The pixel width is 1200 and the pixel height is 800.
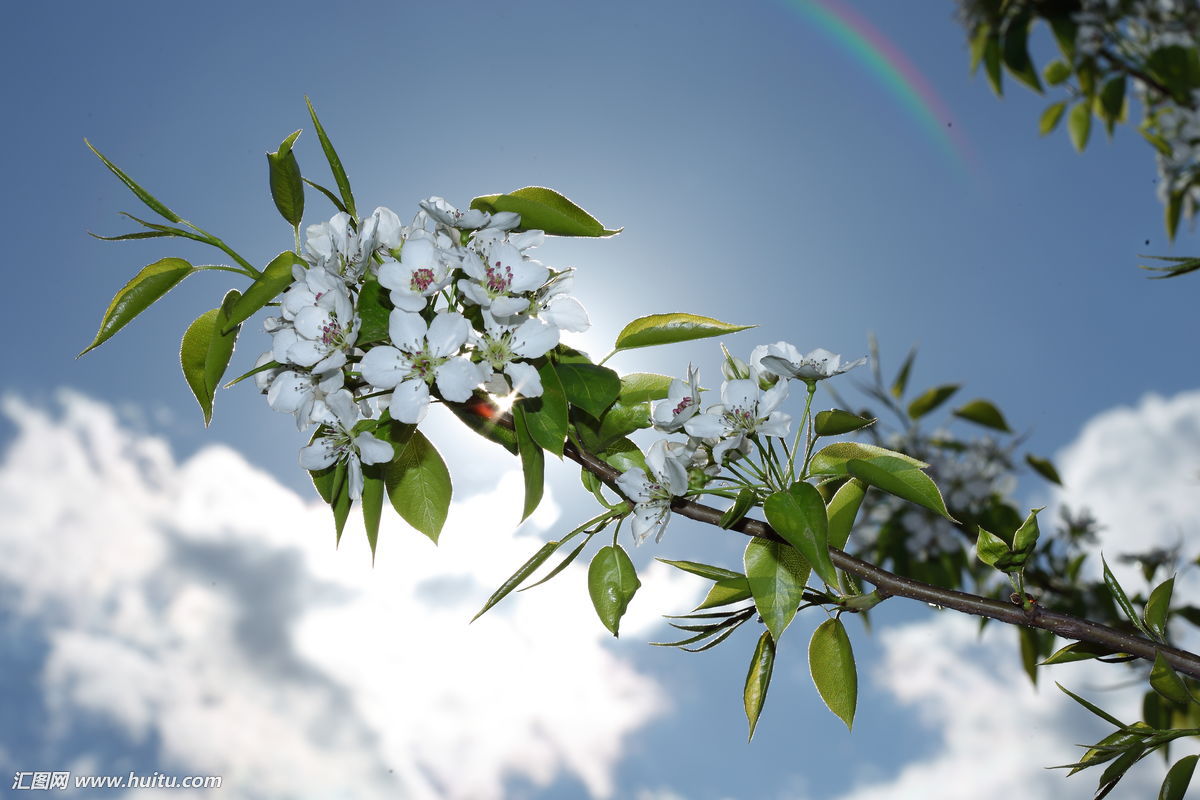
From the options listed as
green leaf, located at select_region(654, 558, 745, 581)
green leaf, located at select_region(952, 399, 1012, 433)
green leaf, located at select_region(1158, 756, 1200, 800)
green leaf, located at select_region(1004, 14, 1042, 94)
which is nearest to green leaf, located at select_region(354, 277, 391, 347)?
green leaf, located at select_region(654, 558, 745, 581)

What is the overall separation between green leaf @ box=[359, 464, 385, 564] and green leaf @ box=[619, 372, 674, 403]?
1.05 ft

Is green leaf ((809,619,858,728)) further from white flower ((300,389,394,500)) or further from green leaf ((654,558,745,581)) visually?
white flower ((300,389,394,500))

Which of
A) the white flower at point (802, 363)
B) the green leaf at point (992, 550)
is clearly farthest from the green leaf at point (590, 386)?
the green leaf at point (992, 550)

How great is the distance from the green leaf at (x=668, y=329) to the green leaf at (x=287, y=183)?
0.43m

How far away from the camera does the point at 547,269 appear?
3.21 feet

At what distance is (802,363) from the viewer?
42.1 inches

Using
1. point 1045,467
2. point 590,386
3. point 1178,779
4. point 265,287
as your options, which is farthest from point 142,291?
point 1045,467

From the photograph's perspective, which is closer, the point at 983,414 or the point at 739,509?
the point at 739,509

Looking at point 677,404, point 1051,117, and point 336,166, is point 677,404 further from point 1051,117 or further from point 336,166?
point 1051,117

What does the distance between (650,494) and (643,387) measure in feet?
0.46

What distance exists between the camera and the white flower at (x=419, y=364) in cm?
90

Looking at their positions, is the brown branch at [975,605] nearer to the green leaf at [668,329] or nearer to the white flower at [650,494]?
the white flower at [650,494]

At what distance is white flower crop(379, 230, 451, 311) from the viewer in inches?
36.2

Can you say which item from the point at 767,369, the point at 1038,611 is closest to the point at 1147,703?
the point at 1038,611
